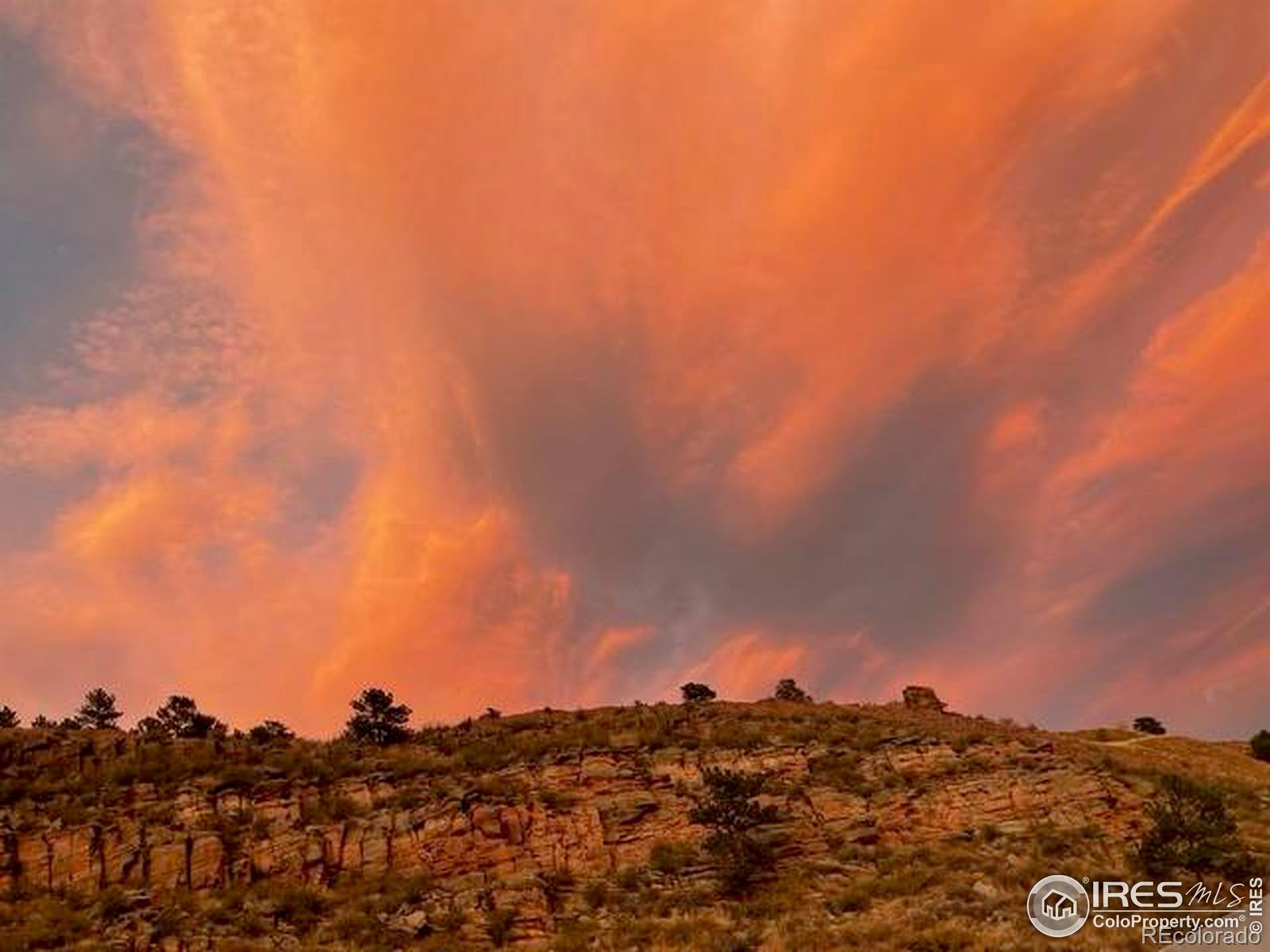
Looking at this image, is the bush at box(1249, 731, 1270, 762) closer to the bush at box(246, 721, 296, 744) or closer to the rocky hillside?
the rocky hillside

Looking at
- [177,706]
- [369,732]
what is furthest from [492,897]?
[177,706]

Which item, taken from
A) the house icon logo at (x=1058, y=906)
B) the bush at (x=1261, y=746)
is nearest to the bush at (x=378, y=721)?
the house icon logo at (x=1058, y=906)

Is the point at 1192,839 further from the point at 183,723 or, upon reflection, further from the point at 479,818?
the point at 183,723

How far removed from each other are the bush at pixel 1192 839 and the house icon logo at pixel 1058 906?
4001 millimetres

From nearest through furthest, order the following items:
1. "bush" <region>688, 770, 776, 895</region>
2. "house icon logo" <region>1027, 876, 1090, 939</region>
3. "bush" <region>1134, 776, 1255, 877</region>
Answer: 1. "house icon logo" <region>1027, 876, 1090, 939</region>
2. "bush" <region>1134, 776, 1255, 877</region>
3. "bush" <region>688, 770, 776, 895</region>

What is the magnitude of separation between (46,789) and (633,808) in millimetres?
24930

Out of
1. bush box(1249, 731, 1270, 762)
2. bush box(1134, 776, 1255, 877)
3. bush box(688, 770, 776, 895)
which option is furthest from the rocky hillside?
bush box(1249, 731, 1270, 762)

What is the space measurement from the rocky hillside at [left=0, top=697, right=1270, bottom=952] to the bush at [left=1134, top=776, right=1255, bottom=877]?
121 centimetres

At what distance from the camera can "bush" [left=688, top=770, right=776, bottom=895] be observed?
101 ft

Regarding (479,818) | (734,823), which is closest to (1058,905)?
(734,823)

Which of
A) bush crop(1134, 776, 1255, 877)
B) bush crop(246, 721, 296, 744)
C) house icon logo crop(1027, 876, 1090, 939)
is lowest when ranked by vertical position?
house icon logo crop(1027, 876, 1090, 939)

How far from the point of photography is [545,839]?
34.4m

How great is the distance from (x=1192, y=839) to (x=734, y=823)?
640 inches

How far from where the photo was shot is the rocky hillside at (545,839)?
26.6 m
